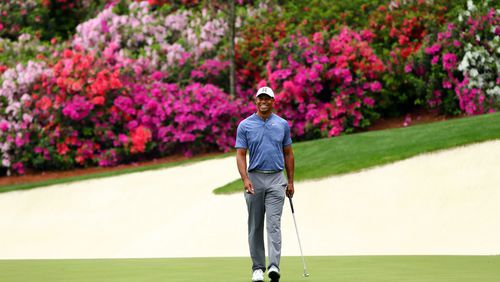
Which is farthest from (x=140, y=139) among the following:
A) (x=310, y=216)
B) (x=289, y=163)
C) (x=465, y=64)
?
(x=289, y=163)

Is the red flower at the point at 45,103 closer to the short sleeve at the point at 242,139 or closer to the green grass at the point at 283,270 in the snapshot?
the green grass at the point at 283,270

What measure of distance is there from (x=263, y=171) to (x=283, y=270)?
1.93 metres

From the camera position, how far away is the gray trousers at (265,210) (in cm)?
966

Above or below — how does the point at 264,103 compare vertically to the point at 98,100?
above

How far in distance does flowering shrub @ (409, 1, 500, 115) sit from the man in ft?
43.5

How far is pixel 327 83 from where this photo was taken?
971 inches

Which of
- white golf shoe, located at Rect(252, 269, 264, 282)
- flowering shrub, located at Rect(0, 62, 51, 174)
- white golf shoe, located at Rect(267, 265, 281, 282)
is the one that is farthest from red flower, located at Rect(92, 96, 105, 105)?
white golf shoe, located at Rect(267, 265, 281, 282)

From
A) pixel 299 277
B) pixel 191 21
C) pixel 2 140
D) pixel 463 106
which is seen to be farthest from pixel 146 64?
pixel 299 277

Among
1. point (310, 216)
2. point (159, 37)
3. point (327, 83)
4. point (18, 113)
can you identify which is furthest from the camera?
point (159, 37)

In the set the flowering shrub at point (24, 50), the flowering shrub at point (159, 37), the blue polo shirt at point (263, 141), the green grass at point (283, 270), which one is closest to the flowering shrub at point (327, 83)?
the flowering shrub at point (159, 37)

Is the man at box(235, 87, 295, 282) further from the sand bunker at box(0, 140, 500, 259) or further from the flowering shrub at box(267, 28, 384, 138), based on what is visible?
the flowering shrub at box(267, 28, 384, 138)

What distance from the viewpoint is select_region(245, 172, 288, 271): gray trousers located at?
966 centimetres

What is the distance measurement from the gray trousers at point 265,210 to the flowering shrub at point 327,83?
14.2 m

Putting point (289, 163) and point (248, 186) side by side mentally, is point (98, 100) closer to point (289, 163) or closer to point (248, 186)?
point (289, 163)
